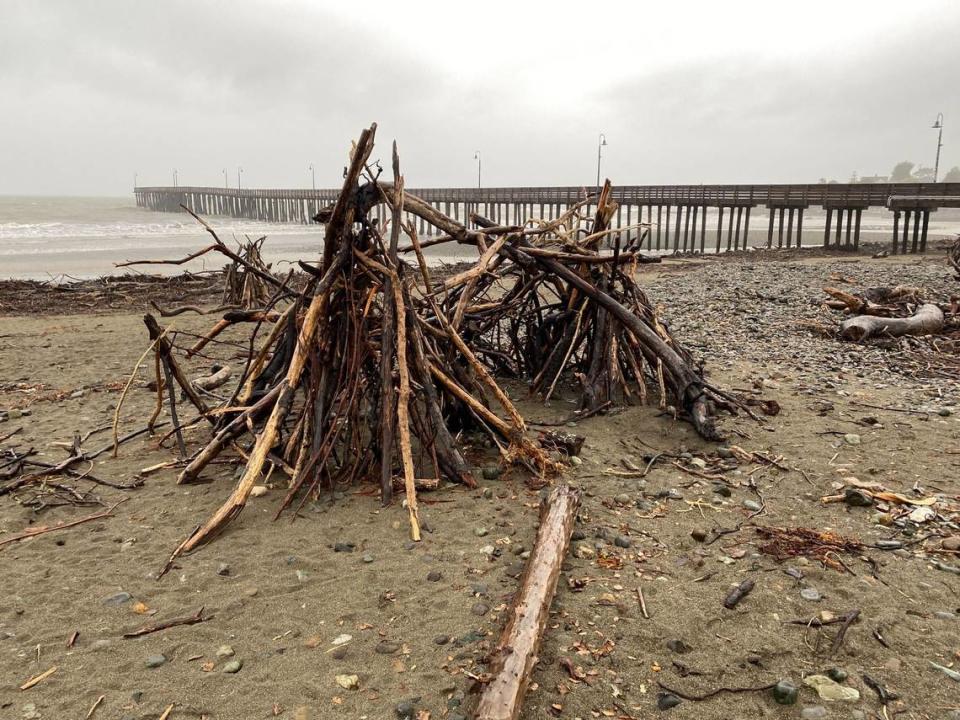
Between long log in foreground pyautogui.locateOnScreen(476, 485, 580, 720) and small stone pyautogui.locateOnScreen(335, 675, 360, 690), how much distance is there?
587mm

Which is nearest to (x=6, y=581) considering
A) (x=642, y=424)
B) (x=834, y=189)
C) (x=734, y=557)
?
(x=734, y=557)

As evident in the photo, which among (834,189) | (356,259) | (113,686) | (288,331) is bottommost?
(113,686)

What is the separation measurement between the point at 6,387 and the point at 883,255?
1019 inches

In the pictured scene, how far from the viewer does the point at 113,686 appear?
278 cm

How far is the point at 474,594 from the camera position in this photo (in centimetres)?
338

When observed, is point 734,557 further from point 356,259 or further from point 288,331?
point 288,331

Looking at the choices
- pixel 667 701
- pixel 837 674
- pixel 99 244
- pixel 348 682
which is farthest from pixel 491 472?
pixel 99 244

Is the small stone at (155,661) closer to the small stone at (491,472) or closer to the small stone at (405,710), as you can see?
→ the small stone at (405,710)

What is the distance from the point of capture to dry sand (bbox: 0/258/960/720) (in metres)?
2.73

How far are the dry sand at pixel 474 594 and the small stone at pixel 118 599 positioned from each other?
30 millimetres

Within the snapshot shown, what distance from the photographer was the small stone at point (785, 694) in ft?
8.61

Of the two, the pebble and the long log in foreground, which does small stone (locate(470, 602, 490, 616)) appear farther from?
the pebble

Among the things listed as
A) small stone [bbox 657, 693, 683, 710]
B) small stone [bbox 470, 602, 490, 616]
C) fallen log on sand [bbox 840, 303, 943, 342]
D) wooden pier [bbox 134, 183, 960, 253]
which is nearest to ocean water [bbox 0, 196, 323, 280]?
wooden pier [bbox 134, 183, 960, 253]

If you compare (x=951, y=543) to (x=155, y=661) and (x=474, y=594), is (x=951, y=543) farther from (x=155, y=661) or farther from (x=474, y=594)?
(x=155, y=661)
